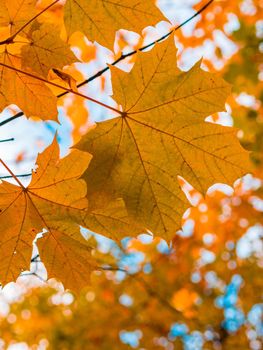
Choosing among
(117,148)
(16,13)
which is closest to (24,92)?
(16,13)

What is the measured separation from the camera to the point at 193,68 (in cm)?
149

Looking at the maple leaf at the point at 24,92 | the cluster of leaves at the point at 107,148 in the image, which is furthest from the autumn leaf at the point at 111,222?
the maple leaf at the point at 24,92

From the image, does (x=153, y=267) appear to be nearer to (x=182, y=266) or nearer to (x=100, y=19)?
(x=182, y=266)

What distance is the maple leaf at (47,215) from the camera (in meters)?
1.50

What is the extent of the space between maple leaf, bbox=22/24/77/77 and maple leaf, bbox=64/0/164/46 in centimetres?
8

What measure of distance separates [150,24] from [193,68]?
22 centimetres

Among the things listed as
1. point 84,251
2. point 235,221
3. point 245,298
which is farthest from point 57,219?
point 245,298

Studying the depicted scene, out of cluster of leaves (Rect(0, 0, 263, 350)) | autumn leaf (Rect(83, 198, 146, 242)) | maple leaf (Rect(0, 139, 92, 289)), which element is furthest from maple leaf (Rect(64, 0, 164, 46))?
autumn leaf (Rect(83, 198, 146, 242))

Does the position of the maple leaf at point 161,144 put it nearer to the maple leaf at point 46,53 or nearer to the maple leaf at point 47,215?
the maple leaf at point 47,215

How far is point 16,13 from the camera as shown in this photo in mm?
1460

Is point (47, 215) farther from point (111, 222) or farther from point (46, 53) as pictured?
point (46, 53)

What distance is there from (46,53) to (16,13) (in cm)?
17

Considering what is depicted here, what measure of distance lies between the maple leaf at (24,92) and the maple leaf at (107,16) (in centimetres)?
24

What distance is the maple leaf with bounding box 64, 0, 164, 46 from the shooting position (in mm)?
1457
